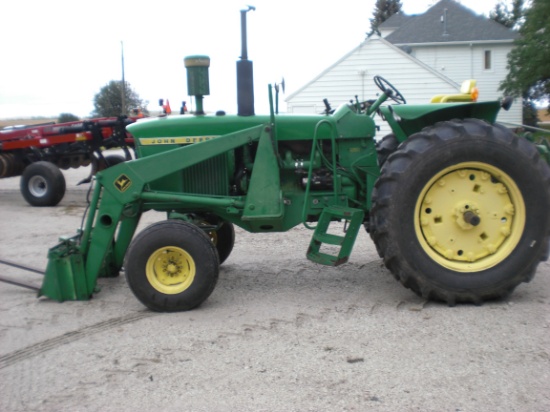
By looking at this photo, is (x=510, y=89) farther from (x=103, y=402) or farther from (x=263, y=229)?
(x=103, y=402)

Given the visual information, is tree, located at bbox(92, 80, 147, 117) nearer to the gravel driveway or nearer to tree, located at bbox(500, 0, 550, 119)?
tree, located at bbox(500, 0, 550, 119)

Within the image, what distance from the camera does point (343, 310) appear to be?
5156 millimetres

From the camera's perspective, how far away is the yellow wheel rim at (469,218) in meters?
5.21

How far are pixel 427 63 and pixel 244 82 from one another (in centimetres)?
3026

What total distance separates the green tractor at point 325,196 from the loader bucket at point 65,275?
0.04ft

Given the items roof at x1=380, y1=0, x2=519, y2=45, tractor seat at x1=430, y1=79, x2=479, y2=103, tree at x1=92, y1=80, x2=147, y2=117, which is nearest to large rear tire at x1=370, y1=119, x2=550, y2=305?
tractor seat at x1=430, y1=79, x2=479, y2=103

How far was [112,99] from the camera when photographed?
33.2 metres

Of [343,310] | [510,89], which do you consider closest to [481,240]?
[343,310]

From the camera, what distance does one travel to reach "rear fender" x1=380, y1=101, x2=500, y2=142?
17.8 feet

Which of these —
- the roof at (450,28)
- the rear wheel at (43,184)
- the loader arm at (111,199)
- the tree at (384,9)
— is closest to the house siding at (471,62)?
the roof at (450,28)

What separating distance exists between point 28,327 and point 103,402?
1.60 m

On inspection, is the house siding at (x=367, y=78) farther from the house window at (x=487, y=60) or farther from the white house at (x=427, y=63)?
the house window at (x=487, y=60)

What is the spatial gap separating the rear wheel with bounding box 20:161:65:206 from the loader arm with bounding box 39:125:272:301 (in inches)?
304

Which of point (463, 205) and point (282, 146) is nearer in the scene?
point (463, 205)
